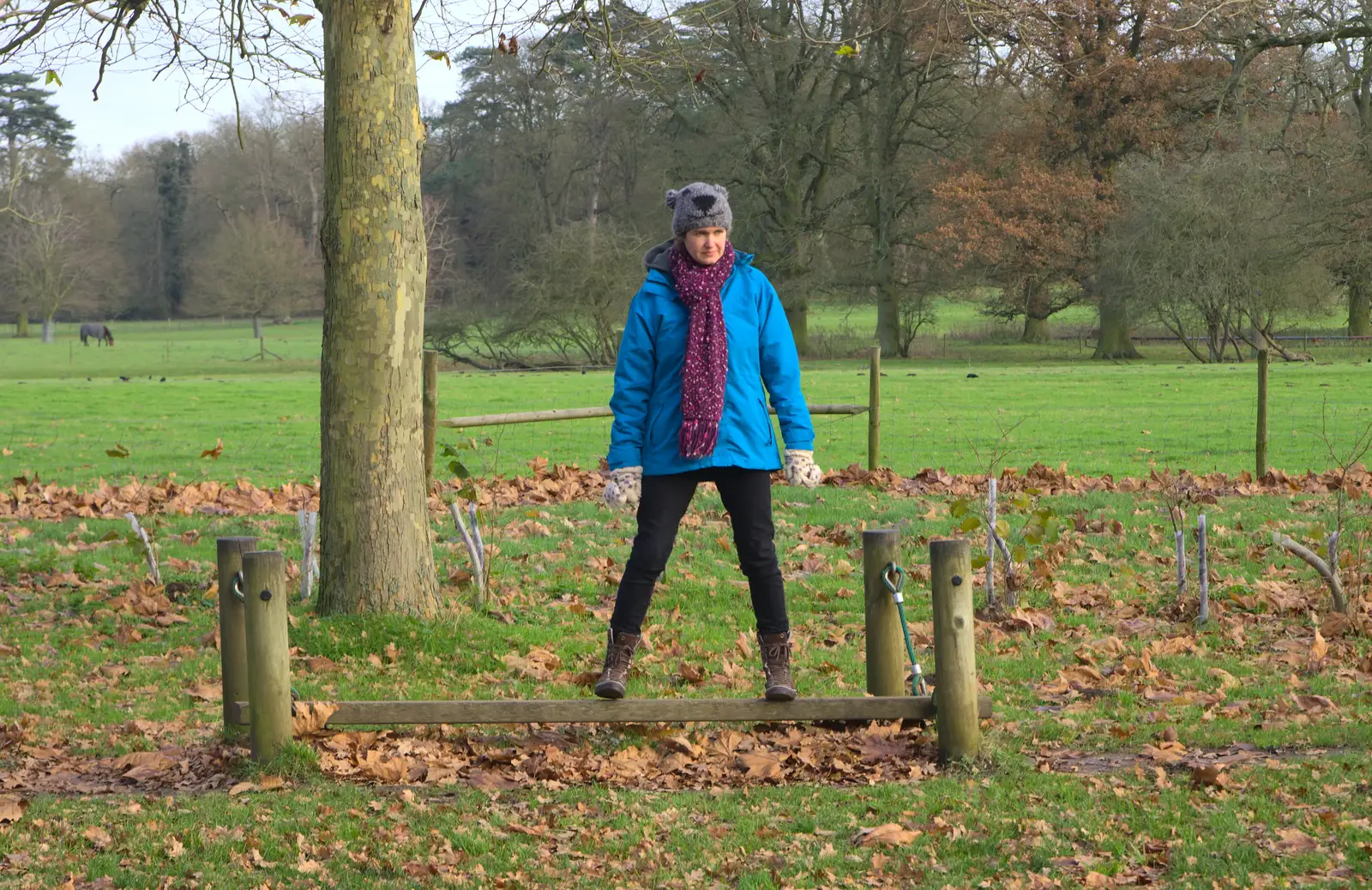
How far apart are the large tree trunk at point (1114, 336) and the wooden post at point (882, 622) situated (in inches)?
1462

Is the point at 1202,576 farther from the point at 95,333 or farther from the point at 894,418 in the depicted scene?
the point at 95,333

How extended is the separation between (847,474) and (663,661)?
602cm

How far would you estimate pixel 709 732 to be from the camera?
19.6 ft

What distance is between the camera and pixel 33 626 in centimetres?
808

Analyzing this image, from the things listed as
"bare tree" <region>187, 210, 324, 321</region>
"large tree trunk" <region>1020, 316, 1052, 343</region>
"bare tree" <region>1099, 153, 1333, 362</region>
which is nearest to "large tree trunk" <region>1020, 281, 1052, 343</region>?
"large tree trunk" <region>1020, 316, 1052, 343</region>

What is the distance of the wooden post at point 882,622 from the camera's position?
568 centimetres

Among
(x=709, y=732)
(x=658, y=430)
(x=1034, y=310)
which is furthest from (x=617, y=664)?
(x=1034, y=310)

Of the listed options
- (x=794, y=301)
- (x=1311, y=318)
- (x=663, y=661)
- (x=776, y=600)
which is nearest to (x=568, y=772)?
Result: (x=776, y=600)

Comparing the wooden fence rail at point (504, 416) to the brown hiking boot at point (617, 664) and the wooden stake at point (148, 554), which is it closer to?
the wooden stake at point (148, 554)

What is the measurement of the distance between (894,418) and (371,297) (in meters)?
15.0

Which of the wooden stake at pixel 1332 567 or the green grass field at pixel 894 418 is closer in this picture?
the wooden stake at pixel 1332 567

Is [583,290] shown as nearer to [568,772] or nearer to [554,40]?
[554,40]

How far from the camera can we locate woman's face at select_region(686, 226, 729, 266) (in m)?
5.45

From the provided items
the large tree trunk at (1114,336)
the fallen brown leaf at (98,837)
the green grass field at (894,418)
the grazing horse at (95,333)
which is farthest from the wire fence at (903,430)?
the grazing horse at (95,333)
